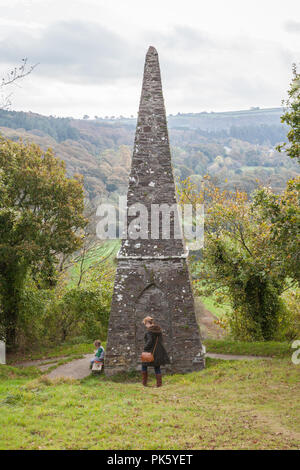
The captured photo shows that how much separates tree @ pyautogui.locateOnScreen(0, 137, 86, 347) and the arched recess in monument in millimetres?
7143

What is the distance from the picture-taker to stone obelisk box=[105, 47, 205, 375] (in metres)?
16.0

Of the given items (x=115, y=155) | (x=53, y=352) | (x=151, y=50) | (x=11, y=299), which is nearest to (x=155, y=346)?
(x=53, y=352)

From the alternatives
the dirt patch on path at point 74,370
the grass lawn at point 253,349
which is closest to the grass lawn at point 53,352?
the dirt patch on path at point 74,370

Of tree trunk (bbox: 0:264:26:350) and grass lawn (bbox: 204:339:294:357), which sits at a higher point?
tree trunk (bbox: 0:264:26:350)

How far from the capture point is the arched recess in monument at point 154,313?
16.1 meters

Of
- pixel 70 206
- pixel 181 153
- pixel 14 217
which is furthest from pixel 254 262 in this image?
pixel 181 153

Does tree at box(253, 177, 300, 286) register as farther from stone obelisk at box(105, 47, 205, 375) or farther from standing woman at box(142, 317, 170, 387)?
standing woman at box(142, 317, 170, 387)

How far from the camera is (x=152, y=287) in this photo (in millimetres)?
16203

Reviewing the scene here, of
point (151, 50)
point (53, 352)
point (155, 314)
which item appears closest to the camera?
point (155, 314)

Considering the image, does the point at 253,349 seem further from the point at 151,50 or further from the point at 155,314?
the point at 151,50

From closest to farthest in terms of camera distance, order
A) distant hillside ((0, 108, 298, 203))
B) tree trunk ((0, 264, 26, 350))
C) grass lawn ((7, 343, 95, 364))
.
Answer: grass lawn ((7, 343, 95, 364)) < tree trunk ((0, 264, 26, 350)) < distant hillside ((0, 108, 298, 203))

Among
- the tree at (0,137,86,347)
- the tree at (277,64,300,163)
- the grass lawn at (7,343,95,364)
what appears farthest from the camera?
the grass lawn at (7,343,95,364)

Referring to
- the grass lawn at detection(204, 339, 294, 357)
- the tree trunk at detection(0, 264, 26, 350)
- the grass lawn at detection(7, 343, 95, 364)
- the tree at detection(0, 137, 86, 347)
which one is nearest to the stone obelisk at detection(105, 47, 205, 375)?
the grass lawn at detection(204, 339, 294, 357)

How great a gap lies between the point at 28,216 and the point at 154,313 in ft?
28.6
